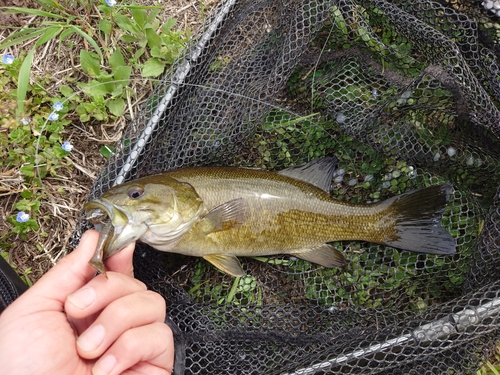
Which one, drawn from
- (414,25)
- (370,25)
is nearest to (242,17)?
(370,25)

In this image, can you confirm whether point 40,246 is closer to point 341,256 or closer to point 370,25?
point 341,256

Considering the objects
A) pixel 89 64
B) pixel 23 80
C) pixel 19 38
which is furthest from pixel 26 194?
pixel 19 38

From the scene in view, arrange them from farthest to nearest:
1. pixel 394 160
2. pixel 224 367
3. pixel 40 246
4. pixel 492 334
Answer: pixel 40 246
pixel 394 160
pixel 224 367
pixel 492 334

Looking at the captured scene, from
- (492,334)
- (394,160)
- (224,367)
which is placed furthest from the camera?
(394,160)

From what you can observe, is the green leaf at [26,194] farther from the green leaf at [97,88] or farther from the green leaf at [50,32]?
the green leaf at [50,32]

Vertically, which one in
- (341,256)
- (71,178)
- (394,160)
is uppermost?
(71,178)

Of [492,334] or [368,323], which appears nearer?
[492,334]

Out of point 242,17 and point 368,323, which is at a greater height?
point 242,17
